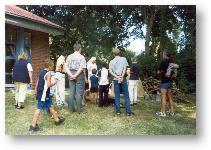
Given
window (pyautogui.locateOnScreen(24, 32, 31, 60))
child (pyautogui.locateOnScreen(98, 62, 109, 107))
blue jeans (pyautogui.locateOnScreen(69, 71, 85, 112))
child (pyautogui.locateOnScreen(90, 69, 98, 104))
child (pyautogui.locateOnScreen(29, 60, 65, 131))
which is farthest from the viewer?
child (pyautogui.locateOnScreen(90, 69, 98, 104))

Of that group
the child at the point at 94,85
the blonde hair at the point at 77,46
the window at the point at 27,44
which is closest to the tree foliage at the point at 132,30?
the blonde hair at the point at 77,46

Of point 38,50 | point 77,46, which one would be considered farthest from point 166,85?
point 38,50

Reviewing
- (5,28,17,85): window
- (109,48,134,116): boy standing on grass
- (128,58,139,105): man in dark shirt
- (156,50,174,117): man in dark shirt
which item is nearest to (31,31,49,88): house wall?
(5,28,17,85): window

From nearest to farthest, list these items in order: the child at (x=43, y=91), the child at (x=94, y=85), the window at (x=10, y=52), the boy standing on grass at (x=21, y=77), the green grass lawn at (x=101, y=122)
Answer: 1. the child at (x=43, y=91)
2. the green grass lawn at (x=101, y=122)
3. the window at (x=10, y=52)
4. the boy standing on grass at (x=21, y=77)
5. the child at (x=94, y=85)

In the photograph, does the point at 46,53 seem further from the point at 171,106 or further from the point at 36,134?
the point at 171,106

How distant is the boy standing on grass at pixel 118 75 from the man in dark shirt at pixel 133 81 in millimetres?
121

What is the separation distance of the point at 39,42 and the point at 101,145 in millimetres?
2122

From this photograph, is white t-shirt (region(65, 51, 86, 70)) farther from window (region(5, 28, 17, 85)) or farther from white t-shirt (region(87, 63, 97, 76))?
window (region(5, 28, 17, 85))

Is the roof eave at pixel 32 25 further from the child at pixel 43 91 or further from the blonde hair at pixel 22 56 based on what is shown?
the child at pixel 43 91

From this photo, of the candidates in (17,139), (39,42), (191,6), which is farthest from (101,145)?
(191,6)

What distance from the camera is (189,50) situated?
9.19 metres

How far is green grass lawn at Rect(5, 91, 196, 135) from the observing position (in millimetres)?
9000

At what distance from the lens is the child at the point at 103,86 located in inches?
383

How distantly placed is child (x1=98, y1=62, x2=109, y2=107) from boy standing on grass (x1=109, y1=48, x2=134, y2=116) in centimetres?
23
